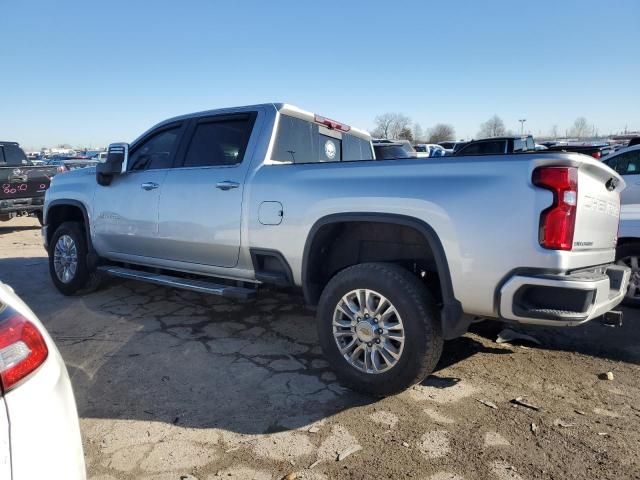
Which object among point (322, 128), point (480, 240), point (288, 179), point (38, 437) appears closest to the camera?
point (38, 437)

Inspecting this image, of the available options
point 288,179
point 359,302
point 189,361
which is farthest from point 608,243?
point 189,361

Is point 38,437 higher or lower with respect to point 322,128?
lower

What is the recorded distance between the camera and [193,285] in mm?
4164

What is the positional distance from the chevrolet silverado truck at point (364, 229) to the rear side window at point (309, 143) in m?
0.02

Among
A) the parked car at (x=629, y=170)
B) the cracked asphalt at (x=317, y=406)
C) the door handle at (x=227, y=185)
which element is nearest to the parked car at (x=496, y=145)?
the parked car at (x=629, y=170)

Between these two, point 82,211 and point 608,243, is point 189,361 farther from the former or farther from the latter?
point 608,243

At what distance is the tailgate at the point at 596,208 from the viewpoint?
2605 mm

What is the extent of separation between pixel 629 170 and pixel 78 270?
8.24 m

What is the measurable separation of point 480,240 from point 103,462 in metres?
2.37

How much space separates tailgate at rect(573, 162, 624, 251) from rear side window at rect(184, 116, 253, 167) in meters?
2.59

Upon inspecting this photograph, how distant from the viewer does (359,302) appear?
10.3 feet

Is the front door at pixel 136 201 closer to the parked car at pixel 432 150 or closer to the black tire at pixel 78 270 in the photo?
the black tire at pixel 78 270

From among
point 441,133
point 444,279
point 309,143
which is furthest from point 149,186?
point 441,133

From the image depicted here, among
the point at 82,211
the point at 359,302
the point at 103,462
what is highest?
the point at 82,211
